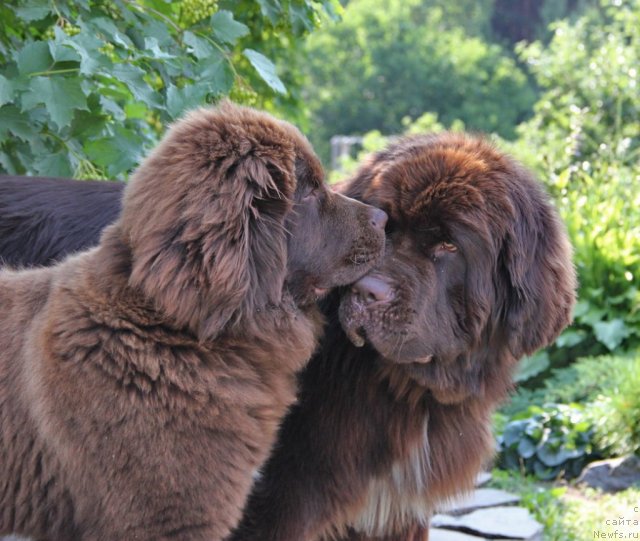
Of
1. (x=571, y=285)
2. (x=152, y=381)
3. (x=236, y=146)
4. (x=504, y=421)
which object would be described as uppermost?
(x=236, y=146)

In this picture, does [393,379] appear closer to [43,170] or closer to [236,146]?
[236,146]

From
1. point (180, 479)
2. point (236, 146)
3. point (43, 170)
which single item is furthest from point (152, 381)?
point (43, 170)

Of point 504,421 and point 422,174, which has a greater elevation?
point 422,174

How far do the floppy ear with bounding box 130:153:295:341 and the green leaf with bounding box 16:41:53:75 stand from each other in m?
1.38

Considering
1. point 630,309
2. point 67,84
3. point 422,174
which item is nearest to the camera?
point 422,174

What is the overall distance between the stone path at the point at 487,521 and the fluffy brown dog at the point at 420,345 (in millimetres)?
1369

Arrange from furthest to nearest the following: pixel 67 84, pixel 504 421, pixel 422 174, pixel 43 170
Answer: pixel 504 421 < pixel 43 170 < pixel 67 84 < pixel 422 174

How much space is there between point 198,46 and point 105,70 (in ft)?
2.09

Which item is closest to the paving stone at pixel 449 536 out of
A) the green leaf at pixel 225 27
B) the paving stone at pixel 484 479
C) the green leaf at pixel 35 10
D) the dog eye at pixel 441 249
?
the paving stone at pixel 484 479

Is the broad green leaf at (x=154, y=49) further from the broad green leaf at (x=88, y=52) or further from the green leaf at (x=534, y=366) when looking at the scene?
the green leaf at (x=534, y=366)

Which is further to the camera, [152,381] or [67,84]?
[67,84]

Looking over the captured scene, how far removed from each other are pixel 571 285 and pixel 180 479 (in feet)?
5.71

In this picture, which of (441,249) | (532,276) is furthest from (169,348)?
(532,276)

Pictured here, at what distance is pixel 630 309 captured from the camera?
26.1 ft
